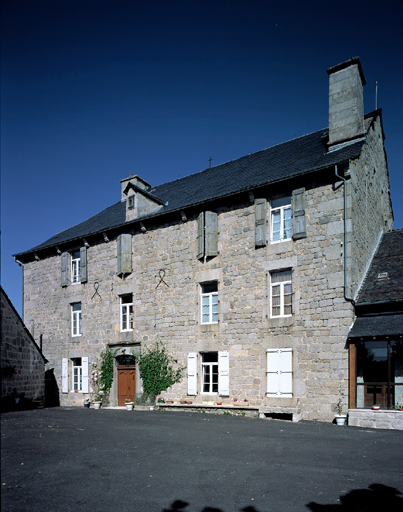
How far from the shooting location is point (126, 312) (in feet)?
59.5

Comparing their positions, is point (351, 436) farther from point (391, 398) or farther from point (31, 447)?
point (31, 447)

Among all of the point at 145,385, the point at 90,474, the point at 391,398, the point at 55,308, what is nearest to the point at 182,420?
the point at 145,385

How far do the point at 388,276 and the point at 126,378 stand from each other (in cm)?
1032

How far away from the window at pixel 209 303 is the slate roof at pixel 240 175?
9.77 feet

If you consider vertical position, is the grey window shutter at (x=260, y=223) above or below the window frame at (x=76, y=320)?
above

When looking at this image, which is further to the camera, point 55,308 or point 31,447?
point 55,308

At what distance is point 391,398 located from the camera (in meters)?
12.1

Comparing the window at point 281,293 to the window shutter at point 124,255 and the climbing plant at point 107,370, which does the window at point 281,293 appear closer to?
the window shutter at point 124,255

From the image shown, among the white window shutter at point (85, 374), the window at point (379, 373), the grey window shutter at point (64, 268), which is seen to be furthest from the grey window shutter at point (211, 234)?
the grey window shutter at point (64, 268)

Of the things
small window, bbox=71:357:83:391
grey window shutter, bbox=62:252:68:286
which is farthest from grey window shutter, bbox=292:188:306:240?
small window, bbox=71:357:83:391

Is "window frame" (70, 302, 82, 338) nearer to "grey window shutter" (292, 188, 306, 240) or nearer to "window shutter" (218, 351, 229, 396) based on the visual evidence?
"window shutter" (218, 351, 229, 396)

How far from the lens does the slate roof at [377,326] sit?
467 inches

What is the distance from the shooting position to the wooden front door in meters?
17.5

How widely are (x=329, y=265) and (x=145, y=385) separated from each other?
8027 mm
